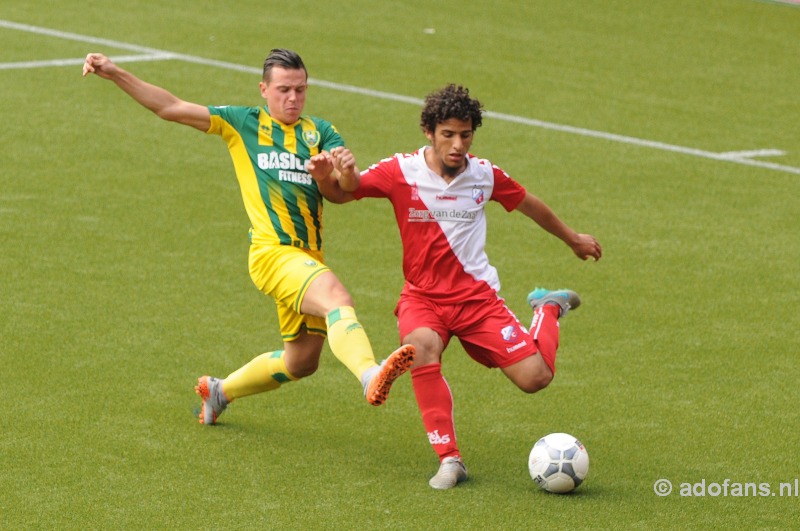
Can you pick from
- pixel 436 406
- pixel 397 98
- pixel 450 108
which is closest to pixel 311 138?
pixel 450 108

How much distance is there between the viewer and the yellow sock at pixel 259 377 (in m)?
7.58

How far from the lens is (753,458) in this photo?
736cm

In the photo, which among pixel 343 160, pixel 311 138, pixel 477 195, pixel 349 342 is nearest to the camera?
pixel 349 342

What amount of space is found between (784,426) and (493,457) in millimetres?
1714

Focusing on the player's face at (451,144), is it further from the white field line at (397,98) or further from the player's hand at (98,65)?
the white field line at (397,98)

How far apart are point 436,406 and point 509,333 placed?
550 millimetres

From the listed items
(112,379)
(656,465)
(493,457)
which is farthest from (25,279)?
(656,465)

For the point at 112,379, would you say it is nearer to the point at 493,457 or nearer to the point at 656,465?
the point at 493,457

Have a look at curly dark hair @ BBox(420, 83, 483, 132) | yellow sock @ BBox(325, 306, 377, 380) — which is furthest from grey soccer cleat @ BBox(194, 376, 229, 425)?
curly dark hair @ BBox(420, 83, 483, 132)

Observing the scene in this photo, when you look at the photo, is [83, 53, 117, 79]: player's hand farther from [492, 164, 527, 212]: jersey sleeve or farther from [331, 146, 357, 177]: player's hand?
[492, 164, 527, 212]: jersey sleeve

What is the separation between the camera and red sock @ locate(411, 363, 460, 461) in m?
6.88

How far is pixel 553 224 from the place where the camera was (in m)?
7.45

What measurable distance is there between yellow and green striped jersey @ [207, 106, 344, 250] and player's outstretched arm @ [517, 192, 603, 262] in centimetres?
106

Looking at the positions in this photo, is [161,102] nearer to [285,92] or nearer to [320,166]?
[285,92]
